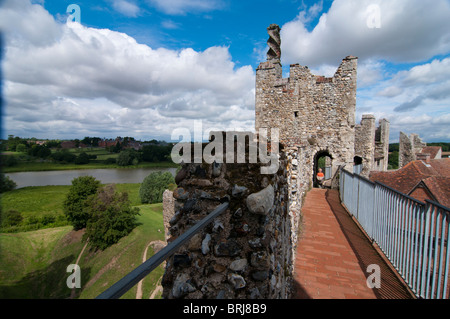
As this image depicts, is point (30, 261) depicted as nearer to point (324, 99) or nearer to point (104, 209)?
point (104, 209)

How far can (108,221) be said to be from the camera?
20844 millimetres

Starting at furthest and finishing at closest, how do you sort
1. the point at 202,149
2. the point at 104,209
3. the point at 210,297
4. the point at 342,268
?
1. the point at 104,209
2. the point at 342,268
3. the point at 202,149
4. the point at 210,297

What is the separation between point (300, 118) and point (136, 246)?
50.2 ft

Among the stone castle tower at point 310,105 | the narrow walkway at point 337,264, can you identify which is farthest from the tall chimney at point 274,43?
the narrow walkway at point 337,264

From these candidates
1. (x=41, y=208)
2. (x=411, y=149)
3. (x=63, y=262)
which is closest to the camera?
(x=63, y=262)

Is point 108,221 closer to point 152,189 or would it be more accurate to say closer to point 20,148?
point 152,189

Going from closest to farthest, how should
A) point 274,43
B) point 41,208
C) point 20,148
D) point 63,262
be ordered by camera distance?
1. point 20,148
2. point 274,43
3. point 63,262
4. point 41,208

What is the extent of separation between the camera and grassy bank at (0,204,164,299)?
15492 millimetres

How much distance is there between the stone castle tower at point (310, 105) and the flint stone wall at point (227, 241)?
1050 centimetres

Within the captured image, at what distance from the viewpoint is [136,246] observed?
17.9 meters

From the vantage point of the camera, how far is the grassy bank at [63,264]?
15.5m

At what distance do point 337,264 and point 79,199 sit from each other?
29610mm

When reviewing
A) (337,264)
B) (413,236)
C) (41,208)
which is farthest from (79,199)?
(413,236)
